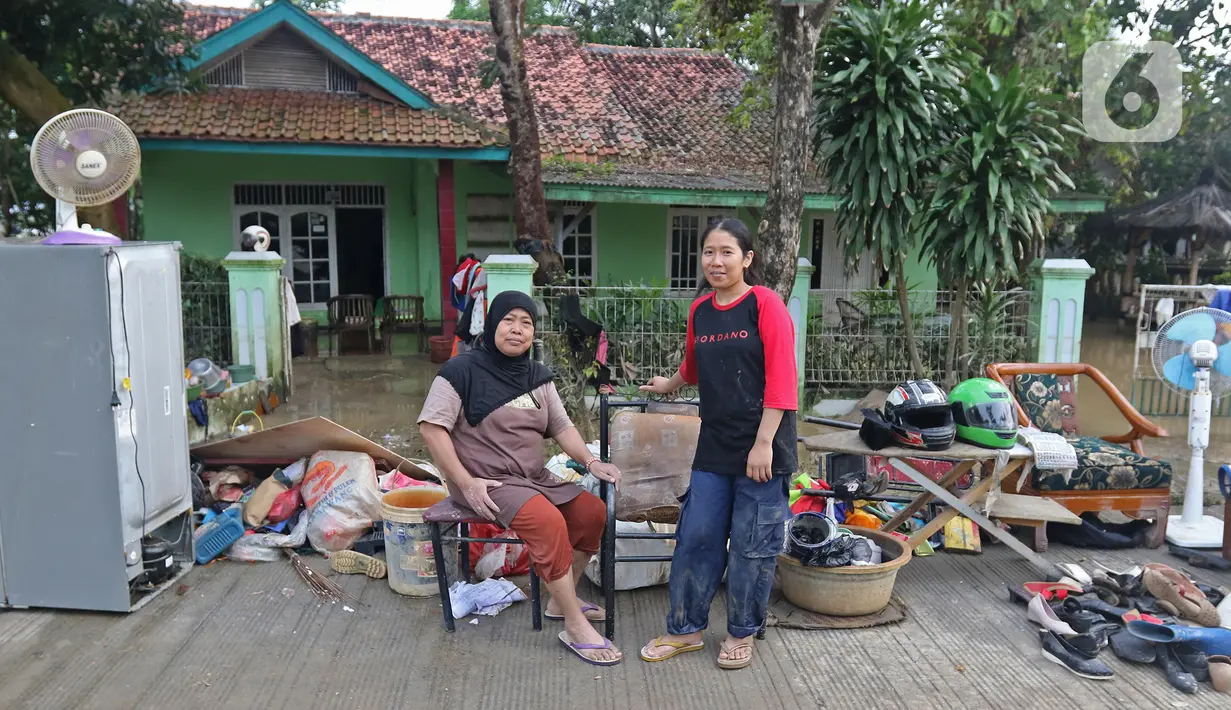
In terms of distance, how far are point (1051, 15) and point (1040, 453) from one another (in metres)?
8.01

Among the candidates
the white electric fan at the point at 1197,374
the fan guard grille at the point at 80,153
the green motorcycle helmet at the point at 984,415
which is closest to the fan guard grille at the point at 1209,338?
the white electric fan at the point at 1197,374

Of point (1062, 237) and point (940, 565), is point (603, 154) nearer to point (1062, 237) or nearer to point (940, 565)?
point (940, 565)

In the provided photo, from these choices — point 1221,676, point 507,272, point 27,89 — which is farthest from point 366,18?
point 1221,676

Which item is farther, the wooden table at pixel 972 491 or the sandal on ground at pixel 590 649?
the wooden table at pixel 972 491

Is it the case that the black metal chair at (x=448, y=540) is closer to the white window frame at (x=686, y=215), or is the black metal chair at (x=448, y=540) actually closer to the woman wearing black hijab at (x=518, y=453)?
the woman wearing black hijab at (x=518, y=453)

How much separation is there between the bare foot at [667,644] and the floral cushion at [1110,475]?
8.24 ft

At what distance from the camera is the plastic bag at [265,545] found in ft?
15.7

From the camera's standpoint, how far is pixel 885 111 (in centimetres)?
717

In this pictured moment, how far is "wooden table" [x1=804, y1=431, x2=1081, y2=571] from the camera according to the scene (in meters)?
4.17

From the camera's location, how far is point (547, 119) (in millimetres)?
13258

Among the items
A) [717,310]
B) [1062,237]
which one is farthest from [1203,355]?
[1062,237]

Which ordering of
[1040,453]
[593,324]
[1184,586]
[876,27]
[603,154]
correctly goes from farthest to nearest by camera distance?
[603,154] → [593,324] → [876,27] → [1040,453] → [1184,586]

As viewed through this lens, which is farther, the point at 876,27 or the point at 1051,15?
the point at 1051,15

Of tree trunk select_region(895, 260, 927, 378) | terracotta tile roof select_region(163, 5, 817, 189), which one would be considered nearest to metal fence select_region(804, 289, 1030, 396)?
tree trunk select_region(895, 260, 927, 378)
